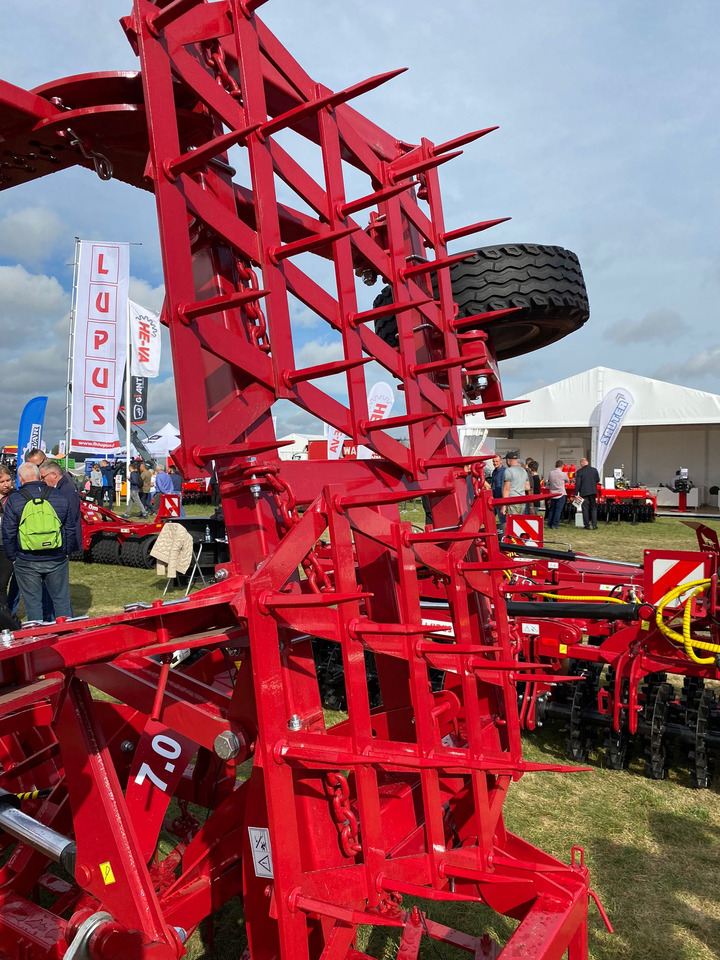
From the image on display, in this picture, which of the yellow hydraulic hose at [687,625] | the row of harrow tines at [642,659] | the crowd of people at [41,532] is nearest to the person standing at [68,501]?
the crowd of people at [41,532]

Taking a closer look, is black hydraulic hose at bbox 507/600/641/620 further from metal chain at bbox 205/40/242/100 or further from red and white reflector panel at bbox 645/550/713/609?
metal chain at bbox 205/40/242/100

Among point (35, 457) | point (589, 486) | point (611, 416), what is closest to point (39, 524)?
point (35, 457)

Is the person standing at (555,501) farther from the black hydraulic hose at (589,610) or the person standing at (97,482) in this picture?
the person standing at (97,482)

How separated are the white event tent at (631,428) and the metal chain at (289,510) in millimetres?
21381

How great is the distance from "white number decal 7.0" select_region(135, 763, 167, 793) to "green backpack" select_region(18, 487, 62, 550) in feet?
14.5

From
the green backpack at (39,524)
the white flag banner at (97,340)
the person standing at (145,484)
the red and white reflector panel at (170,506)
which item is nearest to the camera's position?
the green backpack at (39,524)

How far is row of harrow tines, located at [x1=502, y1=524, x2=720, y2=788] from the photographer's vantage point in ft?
13.0

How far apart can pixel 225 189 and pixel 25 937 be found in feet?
7.88

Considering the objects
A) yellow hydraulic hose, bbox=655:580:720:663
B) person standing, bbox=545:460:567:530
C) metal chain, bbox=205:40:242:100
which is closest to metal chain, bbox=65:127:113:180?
metal chain, bbox=205:40:242:100

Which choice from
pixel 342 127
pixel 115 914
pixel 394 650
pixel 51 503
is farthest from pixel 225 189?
pixel 51 503

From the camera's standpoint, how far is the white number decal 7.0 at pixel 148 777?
7.48 ft

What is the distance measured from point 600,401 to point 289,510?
23.7 m

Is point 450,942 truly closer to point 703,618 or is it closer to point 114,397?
point 703,618

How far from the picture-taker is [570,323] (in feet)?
13.3
